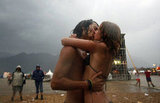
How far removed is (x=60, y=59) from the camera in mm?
1313

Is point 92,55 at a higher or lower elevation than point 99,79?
higher

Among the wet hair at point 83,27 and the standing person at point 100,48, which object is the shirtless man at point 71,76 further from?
the wet hair at point 83,27

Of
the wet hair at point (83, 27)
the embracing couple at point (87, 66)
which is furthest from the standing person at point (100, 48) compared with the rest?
the wet hair at point (83, 27)

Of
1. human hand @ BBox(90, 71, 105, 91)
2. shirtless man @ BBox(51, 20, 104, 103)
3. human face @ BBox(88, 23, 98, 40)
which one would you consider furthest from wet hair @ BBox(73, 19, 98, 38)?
human hand @ BBox(90, 71, 105, 91)

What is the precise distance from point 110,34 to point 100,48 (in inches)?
7.6

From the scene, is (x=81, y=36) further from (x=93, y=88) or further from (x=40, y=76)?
(x=40, y=76)

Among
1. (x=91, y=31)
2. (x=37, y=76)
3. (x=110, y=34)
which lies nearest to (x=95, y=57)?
(x=110, y=34)

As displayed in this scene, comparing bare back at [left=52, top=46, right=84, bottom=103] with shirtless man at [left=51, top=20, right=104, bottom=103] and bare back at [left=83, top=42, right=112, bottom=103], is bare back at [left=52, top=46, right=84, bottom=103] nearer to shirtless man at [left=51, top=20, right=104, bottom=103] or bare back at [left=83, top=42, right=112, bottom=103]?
shirtless man at [left=51, top=20, right=104, bottom=103]

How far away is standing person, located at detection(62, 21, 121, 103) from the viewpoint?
137 cm

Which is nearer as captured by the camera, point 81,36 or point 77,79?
point 77,79

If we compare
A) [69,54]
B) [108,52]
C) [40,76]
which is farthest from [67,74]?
[40,76]

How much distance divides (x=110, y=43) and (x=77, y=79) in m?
0.55

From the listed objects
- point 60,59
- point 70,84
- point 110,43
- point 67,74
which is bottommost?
point 70,84

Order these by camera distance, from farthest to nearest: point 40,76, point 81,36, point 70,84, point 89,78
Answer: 1. point 40,76
2. point 81,36
3. point 89,78
4. point 70,84
